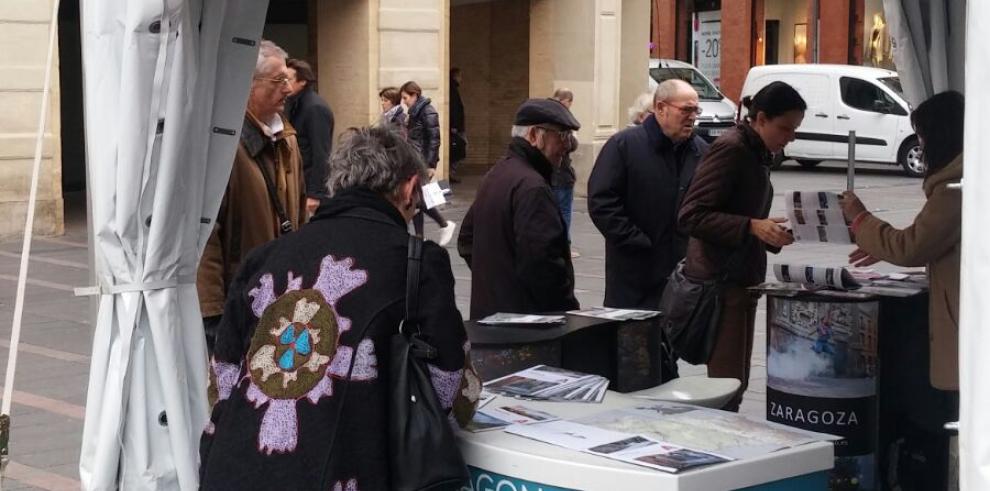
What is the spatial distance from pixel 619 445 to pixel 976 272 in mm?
1273

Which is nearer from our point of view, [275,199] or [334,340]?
[334,340]

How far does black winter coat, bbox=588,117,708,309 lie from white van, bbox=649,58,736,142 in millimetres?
16876

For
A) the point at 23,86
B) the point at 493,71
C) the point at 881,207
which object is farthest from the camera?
the point at 493,71

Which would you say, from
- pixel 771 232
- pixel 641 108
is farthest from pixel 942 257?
Result: pixel 641 108

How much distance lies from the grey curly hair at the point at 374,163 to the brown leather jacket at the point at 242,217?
65.4 inches

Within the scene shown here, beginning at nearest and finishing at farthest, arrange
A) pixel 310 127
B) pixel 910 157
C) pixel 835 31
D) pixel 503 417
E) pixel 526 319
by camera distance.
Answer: pixel 503 417 → pixel 526 319 → pixel 310 127 → pixel 910 157 → pixel 835 31

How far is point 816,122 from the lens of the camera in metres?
24.3

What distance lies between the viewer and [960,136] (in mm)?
4586

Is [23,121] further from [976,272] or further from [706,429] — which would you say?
[976,272]

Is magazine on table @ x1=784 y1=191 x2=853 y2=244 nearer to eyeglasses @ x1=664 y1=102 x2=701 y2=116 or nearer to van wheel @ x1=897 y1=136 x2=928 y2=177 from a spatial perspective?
eyeglasses @ x1=664 y1=102 x2=701 y2=116

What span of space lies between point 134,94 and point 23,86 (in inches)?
447

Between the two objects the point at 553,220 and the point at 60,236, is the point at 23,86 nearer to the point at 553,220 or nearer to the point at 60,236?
the point at 60,236

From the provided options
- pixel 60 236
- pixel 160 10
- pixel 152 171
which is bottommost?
pixel 60 236

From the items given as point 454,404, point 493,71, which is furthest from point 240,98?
point 493,71
